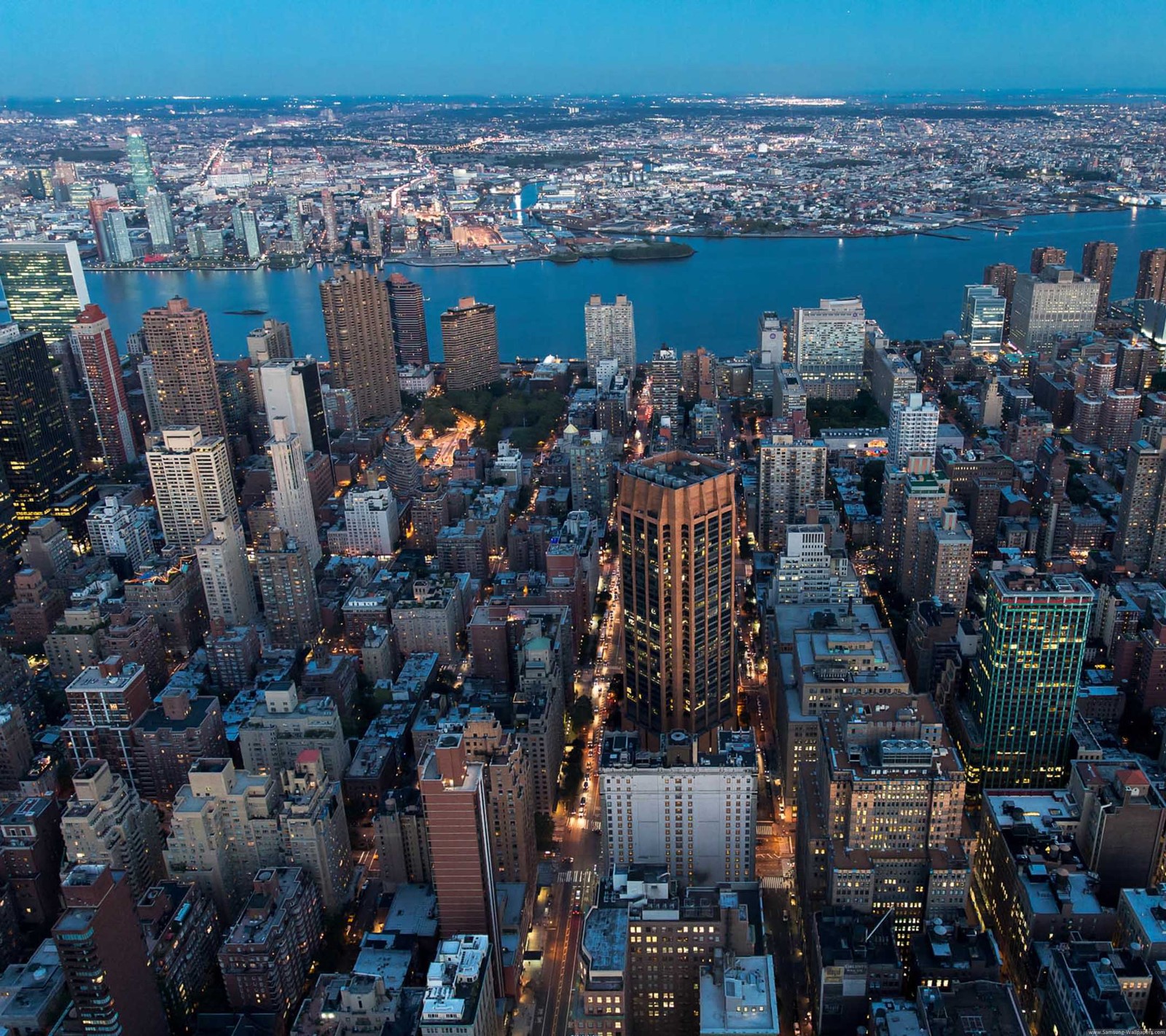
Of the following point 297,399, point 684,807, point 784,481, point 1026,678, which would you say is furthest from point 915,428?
point 297,399

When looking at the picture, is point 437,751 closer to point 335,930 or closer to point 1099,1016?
point 335,930

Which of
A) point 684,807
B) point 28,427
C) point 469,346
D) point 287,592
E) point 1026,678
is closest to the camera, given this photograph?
point 684,807

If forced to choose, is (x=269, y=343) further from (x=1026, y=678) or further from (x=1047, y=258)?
(x=1047, y=258)

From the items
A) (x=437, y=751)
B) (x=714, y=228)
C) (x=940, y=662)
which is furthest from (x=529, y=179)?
(x=437, y=751)

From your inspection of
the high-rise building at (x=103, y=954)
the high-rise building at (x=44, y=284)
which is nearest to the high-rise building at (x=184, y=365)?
the high-rise building at (x=44, y=284)

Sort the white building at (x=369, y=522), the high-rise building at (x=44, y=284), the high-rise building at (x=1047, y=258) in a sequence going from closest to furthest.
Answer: the white building at (x=369, y=522) → the high-rise building at (x=44, y=284) → the high-rise building at (x=1047, y=258)

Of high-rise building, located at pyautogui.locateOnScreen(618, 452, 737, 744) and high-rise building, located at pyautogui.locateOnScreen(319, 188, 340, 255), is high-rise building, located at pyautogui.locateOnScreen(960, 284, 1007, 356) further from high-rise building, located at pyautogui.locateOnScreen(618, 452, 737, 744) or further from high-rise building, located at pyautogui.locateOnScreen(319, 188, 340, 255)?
high-rise building, located at pyautogui.locateOnScreen(319, 188, 340, 255)

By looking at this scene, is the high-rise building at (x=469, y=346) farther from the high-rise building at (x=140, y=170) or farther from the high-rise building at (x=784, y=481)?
the high-rise building at (x=140, y=170)

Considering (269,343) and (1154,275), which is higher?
(269,343)
